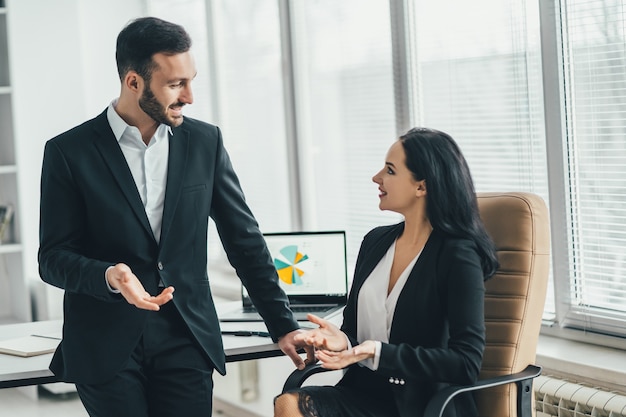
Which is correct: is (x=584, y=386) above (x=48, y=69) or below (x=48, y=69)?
below

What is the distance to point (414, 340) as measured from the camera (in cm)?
217

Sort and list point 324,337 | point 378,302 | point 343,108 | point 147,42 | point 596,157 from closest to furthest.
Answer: point 147,42, point 324,337, point 378,302, point 596,157, point 343,108

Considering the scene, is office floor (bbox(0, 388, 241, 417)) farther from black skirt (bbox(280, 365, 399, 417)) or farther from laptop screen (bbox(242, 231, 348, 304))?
black skirt (bbox(280, 365, 399, 417))

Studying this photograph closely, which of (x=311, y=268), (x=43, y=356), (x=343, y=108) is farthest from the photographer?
(x=343, y=108)

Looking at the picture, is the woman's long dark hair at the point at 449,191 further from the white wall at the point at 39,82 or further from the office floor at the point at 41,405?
the white wall at the point at 39,82

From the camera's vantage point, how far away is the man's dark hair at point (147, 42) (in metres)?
1.92

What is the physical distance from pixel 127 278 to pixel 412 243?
85 cm

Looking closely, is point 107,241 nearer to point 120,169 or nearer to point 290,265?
point 120,169

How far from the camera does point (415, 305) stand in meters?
2.17

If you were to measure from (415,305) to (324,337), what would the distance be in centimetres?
24

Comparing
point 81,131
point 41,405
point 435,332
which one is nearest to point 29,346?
point 81,131

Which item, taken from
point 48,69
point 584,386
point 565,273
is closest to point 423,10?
point 565,273

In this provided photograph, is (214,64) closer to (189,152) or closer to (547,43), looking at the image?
(547,43)

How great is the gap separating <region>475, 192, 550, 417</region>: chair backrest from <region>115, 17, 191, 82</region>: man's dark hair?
1005mm
